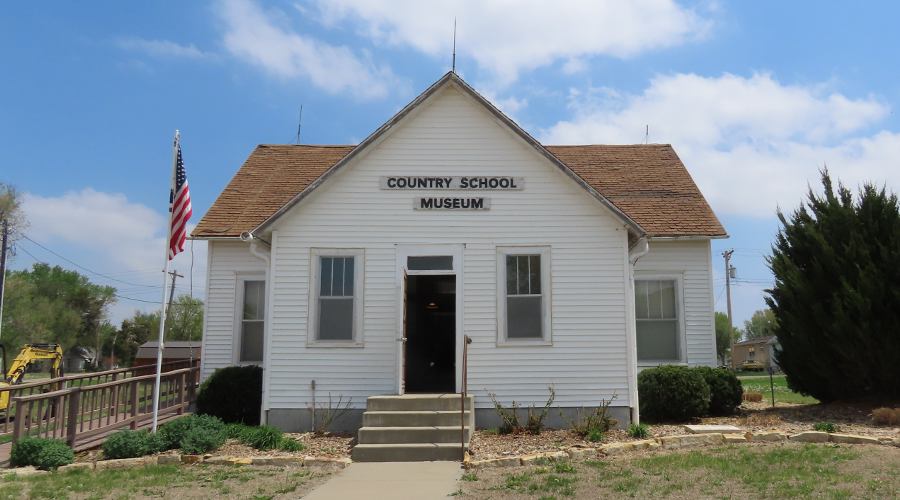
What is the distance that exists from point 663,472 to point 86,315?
91.1m

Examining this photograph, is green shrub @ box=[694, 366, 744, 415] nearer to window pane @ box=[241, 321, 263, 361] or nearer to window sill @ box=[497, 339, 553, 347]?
window sill @ box=[497, 339, 553, 347]

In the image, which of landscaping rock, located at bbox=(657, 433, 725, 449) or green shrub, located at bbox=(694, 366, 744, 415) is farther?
green shrub, located at bbox=(694, 366, 744, 415)

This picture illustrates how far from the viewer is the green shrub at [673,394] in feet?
39.8

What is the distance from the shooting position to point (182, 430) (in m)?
10.4

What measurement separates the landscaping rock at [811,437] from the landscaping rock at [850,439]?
10 cm

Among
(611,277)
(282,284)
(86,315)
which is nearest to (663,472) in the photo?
(611,277)

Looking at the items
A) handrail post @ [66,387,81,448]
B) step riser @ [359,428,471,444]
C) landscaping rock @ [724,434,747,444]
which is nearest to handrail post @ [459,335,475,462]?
step riser @ [359,428,471,444]

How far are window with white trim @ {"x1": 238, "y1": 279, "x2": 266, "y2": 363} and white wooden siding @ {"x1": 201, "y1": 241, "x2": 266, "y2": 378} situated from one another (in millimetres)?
204

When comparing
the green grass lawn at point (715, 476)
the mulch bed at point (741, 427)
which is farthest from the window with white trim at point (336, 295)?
the green grass lawn at point (715, 476)

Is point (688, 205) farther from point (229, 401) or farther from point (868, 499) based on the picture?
point (229, 401)

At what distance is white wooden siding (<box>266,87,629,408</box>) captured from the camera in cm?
1205

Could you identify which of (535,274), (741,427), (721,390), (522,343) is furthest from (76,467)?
(721,390)

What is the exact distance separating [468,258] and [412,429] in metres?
3.43

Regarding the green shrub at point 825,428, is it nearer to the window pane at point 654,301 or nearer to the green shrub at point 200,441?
the window pane at point 654,301
